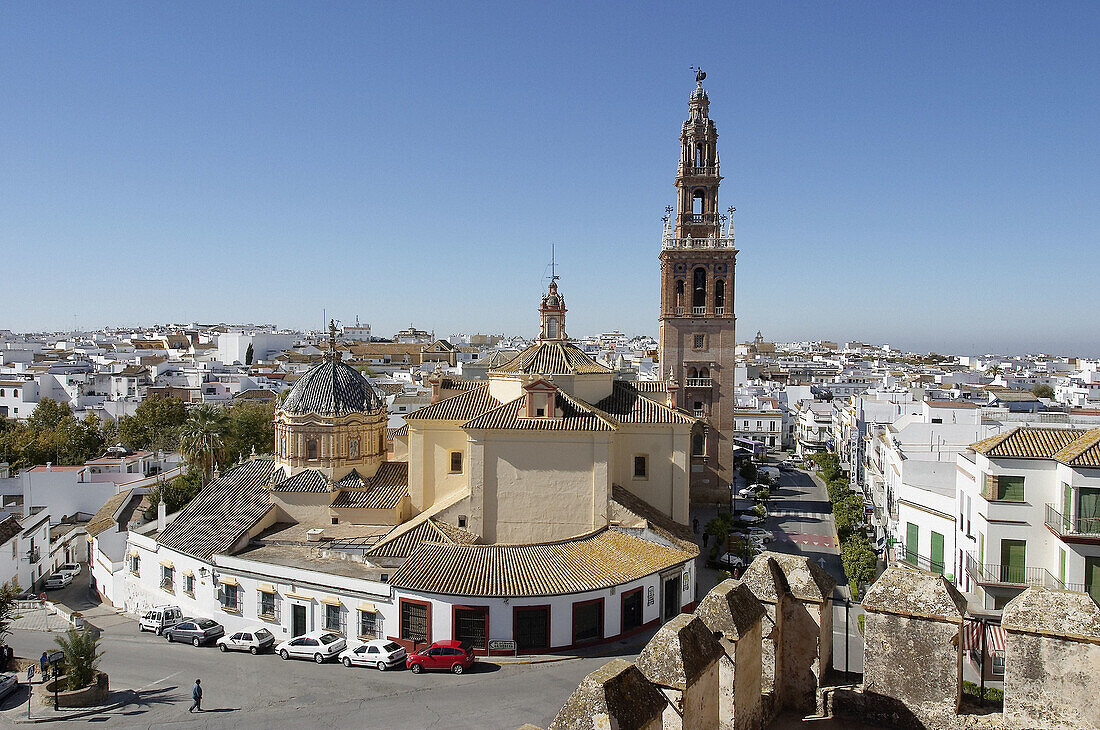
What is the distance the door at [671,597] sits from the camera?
26.1 m

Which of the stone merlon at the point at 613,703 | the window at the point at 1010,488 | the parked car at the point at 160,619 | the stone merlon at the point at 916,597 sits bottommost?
the parked car at the point at 160,619

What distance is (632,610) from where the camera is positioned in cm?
2494

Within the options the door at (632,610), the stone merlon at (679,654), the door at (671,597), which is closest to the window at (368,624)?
the door at (632,610)

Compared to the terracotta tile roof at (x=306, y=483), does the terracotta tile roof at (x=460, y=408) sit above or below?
above

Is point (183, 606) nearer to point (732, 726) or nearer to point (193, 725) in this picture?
point (193, 725)

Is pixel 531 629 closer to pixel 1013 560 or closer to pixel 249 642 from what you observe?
pixel 249 642

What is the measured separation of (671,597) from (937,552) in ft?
30.6

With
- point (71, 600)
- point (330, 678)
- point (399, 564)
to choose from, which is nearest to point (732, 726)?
point (330, 678)

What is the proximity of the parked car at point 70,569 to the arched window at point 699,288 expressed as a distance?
110 feet

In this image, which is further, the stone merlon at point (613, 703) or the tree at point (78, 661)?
the tree at point (78, 661)

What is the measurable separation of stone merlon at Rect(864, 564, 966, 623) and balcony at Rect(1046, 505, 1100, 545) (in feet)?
56.9

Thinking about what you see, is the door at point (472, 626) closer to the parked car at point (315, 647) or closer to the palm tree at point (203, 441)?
the parked car at point (315, 647)

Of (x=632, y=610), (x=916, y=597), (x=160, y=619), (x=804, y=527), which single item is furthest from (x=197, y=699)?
(x=804, y=527)

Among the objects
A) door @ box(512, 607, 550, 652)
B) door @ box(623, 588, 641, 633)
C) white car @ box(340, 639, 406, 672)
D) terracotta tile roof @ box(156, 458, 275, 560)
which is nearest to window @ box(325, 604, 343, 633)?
white car @ box(340, 639, 406, 672)
